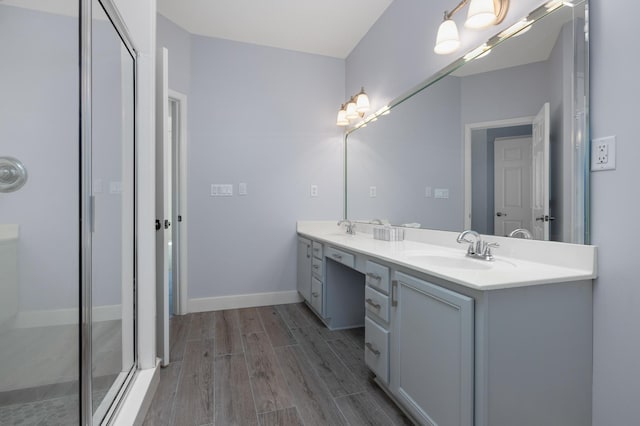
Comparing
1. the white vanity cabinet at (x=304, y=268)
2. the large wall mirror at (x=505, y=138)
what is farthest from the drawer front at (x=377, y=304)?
the white vanity cabinet at (x=304, y=268)

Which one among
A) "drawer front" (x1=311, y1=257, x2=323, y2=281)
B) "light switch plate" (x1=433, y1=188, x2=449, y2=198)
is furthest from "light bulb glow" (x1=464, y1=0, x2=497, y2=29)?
"drawer front" (x1=311, y1=257, x2=323, y2=281)

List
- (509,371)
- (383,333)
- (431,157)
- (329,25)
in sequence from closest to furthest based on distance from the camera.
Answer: (509,371) → (383,333) → (431,157) → (329,25)

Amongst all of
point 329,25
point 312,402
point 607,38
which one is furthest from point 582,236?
point 329,25

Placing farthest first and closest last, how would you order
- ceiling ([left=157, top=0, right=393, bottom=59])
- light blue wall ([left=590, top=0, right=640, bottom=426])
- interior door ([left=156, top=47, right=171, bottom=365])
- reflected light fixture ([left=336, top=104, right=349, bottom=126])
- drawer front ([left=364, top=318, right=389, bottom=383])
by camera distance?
reflected light fixture ([left=336, top=104, right=349, bottom=126]) < ceiling ([left=157, top=0, right=393, bottom=59]) < interior door ([left=156, top=47, right=171, bottom=365]) < drawer front ([left=364, top=318, right=389, bottom=383]) < light blue wall ([left=590, top=0, right=640, bottom=426])

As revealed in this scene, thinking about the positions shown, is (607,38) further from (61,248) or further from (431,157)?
(61,248)

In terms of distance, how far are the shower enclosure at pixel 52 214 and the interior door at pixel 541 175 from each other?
186cm

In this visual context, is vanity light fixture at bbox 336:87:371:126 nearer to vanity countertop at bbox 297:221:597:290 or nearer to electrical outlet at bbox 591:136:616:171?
vanity countertop at bbox 297:221:597:290

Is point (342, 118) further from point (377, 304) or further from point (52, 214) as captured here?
point (52, 214)

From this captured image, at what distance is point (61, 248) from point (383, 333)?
145 centimetres

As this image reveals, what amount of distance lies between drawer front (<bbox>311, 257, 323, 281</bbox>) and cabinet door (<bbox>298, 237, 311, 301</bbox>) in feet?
0.36

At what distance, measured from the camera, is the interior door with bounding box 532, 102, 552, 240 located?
129 cm

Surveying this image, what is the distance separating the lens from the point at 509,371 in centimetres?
101

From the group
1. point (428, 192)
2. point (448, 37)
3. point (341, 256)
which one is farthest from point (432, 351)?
point (448, 37)

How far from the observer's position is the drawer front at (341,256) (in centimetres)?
198
